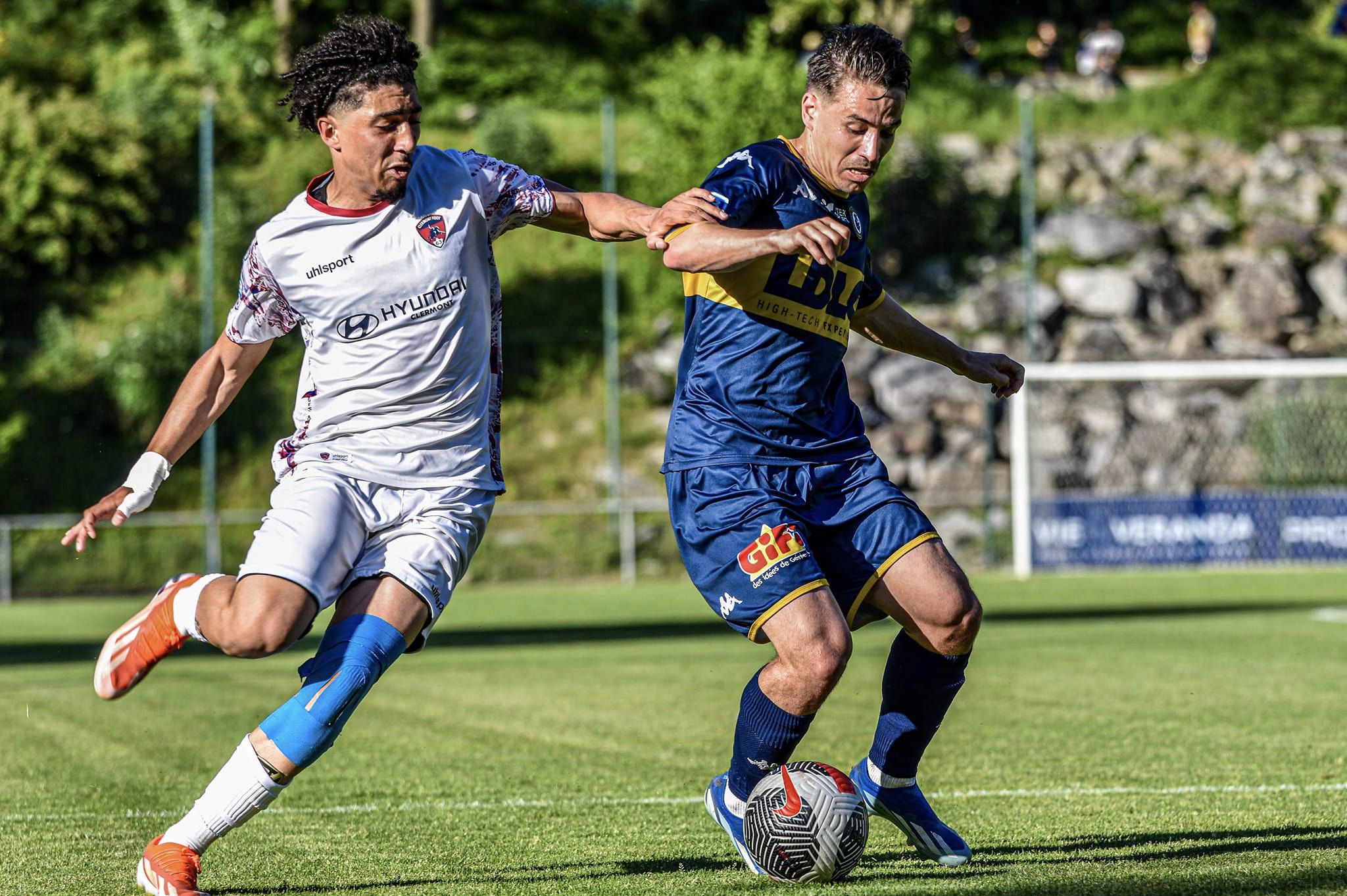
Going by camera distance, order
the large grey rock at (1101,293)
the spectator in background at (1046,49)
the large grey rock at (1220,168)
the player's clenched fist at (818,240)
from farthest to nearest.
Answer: the spectator in background at (1046,49) < the large grey rock at (1220,168) < the large grey rock at (1101,293) < the player's clenched fist at (818,240)

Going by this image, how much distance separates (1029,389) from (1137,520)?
2.68 meters

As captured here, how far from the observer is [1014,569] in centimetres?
2334

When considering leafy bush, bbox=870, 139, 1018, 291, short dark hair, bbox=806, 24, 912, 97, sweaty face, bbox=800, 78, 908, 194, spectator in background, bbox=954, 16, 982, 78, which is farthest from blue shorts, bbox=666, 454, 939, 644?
spectator in background, bbox=954, 16, 982, 78

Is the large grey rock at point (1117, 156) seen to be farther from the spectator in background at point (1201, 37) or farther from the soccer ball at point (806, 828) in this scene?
the soccer ball at point (806, 828)

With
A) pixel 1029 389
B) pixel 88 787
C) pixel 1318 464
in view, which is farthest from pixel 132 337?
pixel 88 787

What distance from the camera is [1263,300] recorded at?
29750mm

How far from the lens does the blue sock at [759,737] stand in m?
4.76

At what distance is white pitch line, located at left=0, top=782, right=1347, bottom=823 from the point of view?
6066mm

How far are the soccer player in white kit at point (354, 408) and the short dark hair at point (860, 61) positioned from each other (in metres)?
0.58

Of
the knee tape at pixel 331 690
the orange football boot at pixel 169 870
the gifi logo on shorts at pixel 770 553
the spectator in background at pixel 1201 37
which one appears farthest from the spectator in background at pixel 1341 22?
the orange football boot at pixel 169 870

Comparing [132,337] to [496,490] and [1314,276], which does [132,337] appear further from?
[496,490]

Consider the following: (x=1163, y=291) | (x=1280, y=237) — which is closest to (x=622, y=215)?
(x=1163, y=291)

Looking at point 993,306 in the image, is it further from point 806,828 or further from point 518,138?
point 806,828

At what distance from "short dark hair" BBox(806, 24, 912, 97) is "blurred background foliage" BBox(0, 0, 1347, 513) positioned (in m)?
20.8
